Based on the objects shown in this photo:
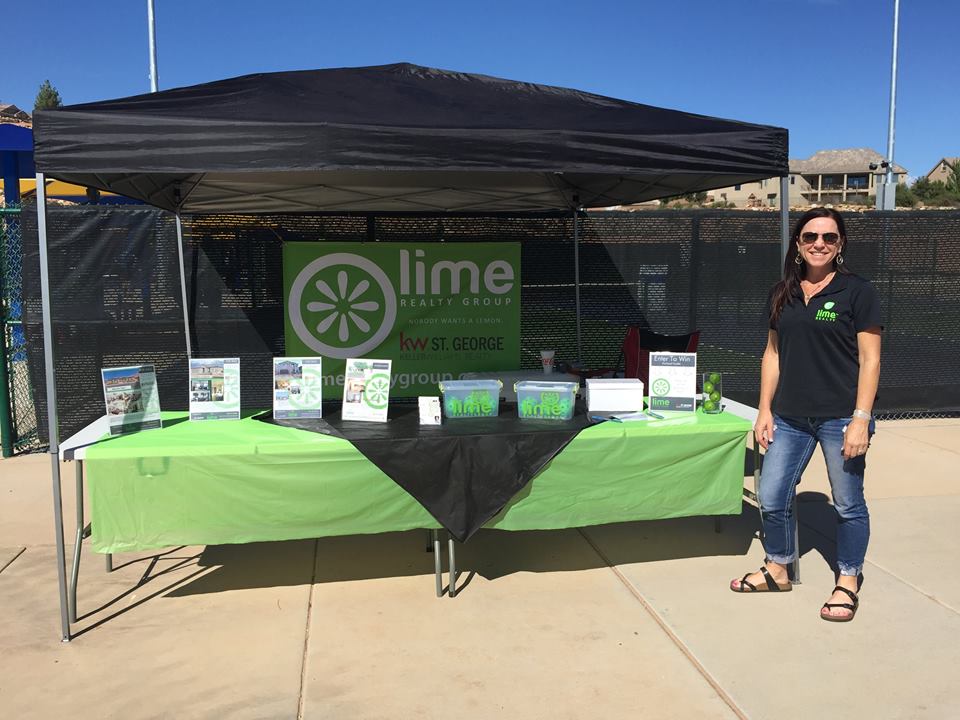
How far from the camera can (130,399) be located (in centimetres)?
352

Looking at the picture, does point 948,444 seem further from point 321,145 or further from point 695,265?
point 321,145

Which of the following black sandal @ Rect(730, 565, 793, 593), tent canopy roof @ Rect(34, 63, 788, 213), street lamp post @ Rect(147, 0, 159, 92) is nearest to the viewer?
tent canopy roof @ Rect(34, 63, 788, 213)

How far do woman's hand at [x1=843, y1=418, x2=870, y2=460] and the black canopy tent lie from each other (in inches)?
47.6

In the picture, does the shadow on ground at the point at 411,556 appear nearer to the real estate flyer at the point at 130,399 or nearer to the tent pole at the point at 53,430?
the tent pole at the point at 53,430

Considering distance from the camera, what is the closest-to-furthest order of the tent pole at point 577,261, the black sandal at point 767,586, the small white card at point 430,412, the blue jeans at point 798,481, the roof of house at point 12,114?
the blue jeans at point 798,481 < the black sandal at point 767,586 < the small white card at point 430,412 < the tent pole at point 577,261 < the roof of house at point 12,114

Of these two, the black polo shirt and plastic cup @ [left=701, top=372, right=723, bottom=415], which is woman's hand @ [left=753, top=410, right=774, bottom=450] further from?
plastic cup @ [left=701, top=372, right=723, bottom=415]

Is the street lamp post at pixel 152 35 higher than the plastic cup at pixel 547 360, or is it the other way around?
the street lamp post at pixel 152 35

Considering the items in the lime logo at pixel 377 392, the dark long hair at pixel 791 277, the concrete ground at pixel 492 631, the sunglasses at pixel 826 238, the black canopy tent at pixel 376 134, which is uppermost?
the black canopy tent at pixel 376 134

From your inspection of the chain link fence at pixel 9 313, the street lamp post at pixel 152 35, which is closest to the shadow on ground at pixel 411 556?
the chain link fence at pixel 9 313

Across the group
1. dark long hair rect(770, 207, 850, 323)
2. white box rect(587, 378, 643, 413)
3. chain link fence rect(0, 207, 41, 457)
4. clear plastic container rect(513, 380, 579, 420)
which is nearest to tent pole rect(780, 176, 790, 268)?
dark long hair rect(770, 207, 850, 323)

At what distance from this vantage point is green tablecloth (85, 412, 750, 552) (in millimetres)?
3256

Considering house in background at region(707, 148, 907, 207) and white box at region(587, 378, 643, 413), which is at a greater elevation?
house in background at region(707, 148, 907, 207)

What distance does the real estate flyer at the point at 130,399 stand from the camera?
11.3ft

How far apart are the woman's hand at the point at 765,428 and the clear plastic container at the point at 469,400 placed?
1.25 metres
